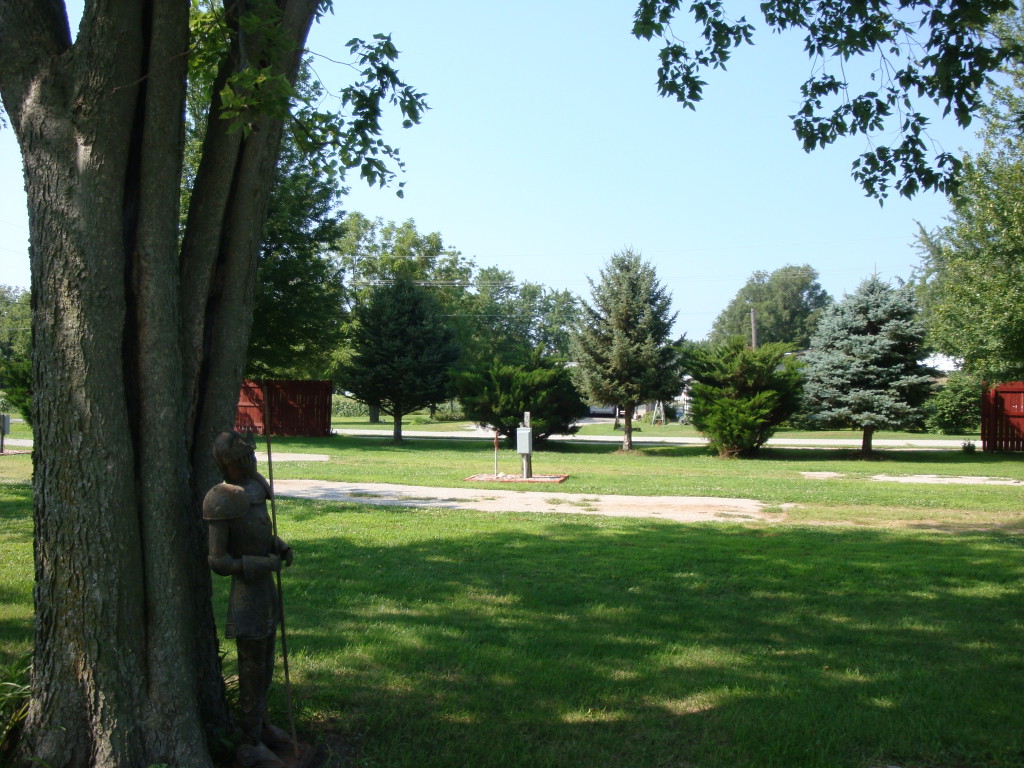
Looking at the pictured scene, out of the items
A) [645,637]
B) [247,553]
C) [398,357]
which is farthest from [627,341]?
[247,553]

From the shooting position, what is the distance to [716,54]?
8164 millimetres

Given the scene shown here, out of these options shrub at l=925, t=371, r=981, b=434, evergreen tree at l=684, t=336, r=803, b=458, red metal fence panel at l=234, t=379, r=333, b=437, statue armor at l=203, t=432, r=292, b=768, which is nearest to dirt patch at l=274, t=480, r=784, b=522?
statue armor at l=203, t=432, r=292, b=768

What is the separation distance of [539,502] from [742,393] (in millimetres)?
13438

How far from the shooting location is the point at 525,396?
26.2 meters

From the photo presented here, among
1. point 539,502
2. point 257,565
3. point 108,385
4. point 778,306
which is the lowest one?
point 539,502

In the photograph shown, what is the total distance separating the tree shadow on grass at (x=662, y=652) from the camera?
14.6 feet

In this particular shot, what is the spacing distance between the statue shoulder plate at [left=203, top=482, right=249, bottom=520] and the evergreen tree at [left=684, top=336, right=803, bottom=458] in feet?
71.4

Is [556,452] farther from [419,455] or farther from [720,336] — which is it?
[720,336]

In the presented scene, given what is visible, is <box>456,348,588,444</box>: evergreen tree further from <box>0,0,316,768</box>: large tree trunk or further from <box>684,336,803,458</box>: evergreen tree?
<box>0,0,316,768</box>: large tree trunk

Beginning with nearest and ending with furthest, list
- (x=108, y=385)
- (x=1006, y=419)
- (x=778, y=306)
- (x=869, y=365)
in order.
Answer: (x=108, y=385) < (x=869, y=365) < (x=1006, y=419) < (x=778, y=306)

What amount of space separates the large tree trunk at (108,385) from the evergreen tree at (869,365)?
23290 mm

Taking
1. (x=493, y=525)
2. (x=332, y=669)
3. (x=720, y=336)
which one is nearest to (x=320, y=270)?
(x=493, y=525)

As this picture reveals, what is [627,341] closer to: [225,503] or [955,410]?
[955,410]

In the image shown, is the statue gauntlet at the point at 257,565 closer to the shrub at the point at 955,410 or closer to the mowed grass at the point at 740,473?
the mowed grass at the point at 740,473
